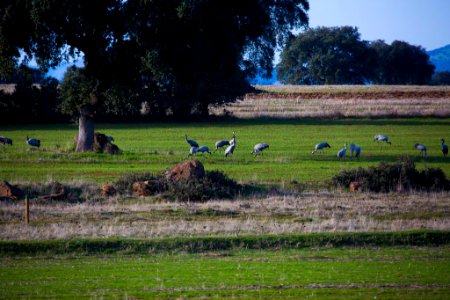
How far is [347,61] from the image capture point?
13938 centimetres

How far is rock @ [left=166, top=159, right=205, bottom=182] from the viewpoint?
28.8 meters

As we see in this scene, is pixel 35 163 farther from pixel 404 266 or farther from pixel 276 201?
pixel 404 266

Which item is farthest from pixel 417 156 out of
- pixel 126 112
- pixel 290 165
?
pixel 126 112

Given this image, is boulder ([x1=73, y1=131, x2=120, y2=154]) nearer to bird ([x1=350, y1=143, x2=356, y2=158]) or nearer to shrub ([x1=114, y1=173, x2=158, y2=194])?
shrub ([x1=114, y1=173, x2=158, y2=194])

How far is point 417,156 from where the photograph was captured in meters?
40.8

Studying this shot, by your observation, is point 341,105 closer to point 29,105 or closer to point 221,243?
point 29,105

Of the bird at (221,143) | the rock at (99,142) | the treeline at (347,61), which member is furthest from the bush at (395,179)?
the treeline at (347,61)

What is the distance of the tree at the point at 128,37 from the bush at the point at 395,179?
41.5ft

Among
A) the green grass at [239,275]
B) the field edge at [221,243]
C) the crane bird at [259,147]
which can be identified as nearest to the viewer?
the green grass at [239,275]

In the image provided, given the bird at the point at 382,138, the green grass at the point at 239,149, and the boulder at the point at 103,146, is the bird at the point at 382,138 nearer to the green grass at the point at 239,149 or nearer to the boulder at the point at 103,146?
the green grass at the point at 239,149

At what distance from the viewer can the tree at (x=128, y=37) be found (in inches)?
1463

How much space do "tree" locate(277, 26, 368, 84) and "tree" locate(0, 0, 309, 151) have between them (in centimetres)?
9912

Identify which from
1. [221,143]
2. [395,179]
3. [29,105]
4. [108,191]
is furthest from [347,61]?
[108,191]

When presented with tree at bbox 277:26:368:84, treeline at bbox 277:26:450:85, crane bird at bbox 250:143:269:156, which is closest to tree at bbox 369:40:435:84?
treeline at bbox 277:26:450:85
